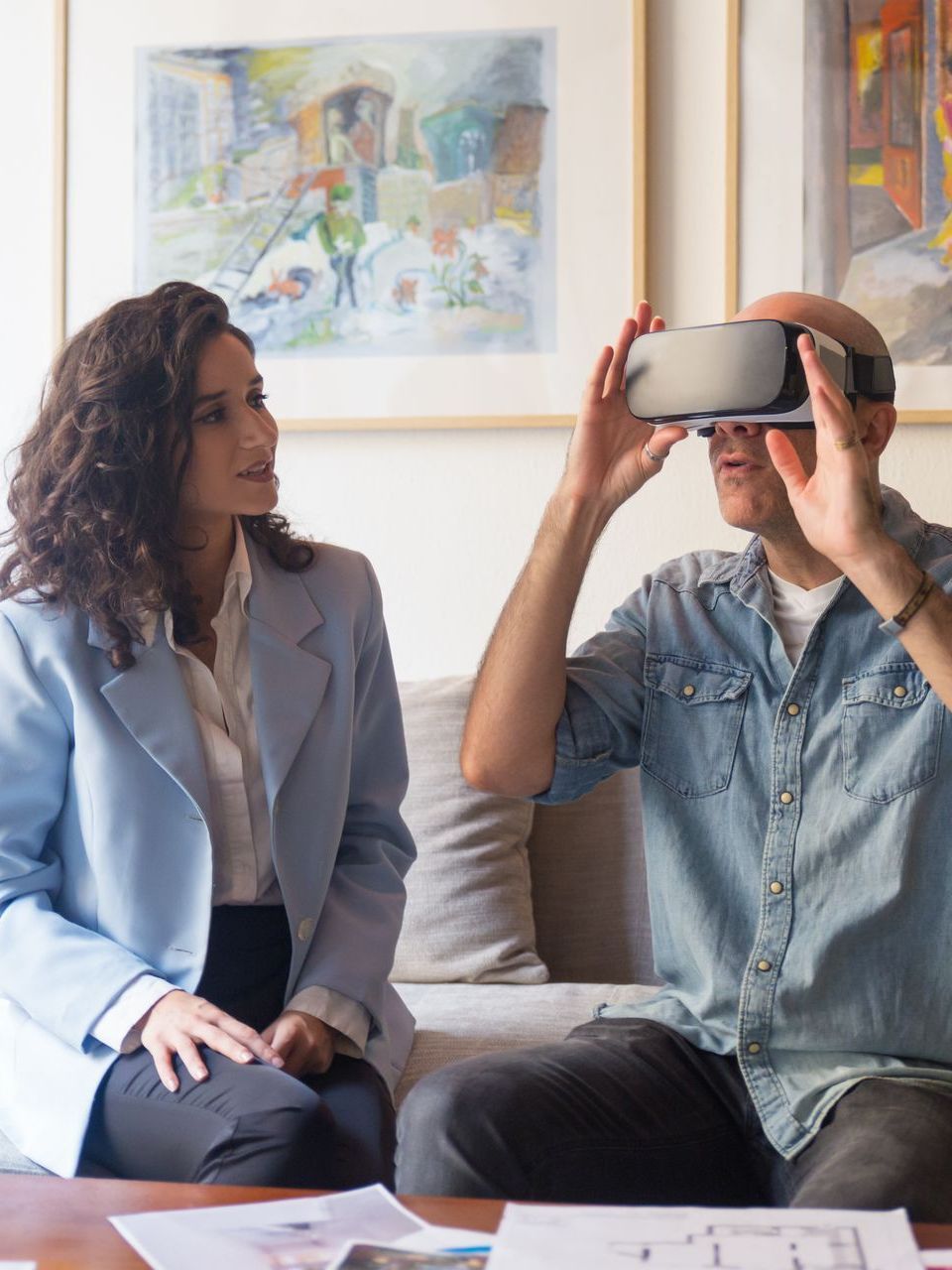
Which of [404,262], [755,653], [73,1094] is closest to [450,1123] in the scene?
[73,1094]

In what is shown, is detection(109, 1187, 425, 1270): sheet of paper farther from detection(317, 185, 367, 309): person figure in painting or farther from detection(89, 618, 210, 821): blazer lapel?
detection(317, 185, 367, 309): person figure in painting

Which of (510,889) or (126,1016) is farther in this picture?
(510,889)

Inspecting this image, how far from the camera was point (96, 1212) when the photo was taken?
3.08 feet

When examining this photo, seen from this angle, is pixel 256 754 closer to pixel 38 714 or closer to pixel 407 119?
pixel 38 714

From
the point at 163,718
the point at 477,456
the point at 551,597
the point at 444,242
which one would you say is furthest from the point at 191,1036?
the point at 444,242

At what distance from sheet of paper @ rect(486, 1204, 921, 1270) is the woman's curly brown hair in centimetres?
84

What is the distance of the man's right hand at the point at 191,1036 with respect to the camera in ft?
4.35

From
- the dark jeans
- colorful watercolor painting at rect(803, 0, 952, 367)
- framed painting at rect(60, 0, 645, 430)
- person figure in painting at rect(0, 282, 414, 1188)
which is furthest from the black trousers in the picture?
colorful watercolor painting at rect(803, 0, 952, 367)

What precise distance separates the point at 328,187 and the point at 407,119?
16 centimetres

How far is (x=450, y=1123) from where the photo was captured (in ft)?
3.81

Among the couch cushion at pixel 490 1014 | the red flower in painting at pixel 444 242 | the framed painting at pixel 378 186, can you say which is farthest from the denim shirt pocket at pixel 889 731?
the red flower in painting at pixel 444 242

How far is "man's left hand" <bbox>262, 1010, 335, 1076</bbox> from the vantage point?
4.56ft

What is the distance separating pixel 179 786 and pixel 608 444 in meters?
0.56

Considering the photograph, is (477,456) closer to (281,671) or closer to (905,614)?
(281,671)
